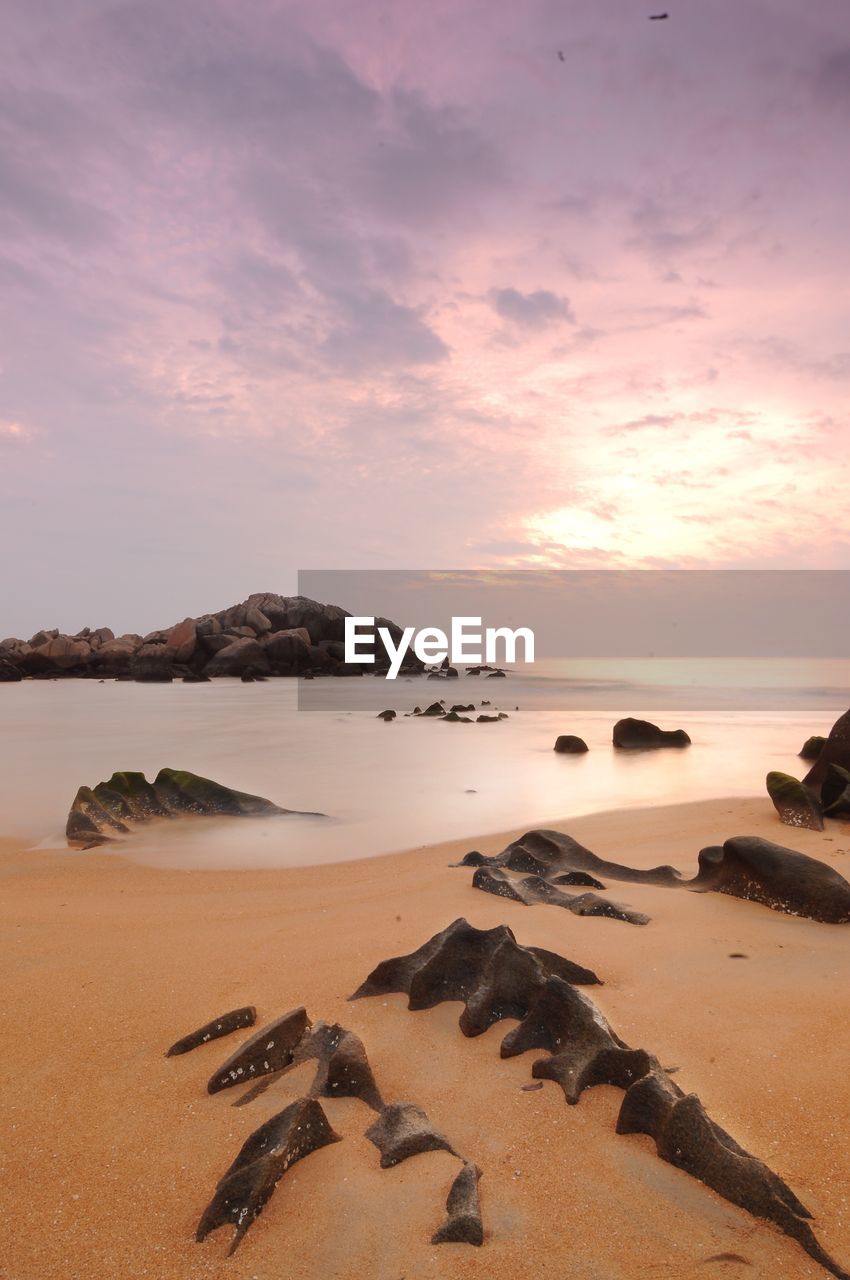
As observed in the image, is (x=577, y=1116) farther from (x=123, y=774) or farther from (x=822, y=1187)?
(x=123, y=774)

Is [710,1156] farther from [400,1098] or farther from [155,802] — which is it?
[155,802]

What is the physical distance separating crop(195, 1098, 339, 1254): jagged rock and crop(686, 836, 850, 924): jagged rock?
8.88 feet

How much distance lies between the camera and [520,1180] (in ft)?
5.64

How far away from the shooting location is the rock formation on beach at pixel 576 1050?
64.3 inches

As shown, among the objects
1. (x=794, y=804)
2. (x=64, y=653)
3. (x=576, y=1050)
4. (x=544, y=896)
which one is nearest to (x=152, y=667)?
(x=64, y=653)

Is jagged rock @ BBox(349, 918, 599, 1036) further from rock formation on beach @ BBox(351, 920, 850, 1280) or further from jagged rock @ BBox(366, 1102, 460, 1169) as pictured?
jagged rock @ BBox(366, 1102, 460, 1169)

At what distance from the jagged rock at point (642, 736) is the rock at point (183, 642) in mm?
33357

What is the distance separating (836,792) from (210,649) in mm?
39827

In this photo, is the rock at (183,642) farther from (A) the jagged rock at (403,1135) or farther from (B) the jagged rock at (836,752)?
(A) the jagged rock at (403,1135)

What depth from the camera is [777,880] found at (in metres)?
3.72

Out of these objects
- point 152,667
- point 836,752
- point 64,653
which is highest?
point 64,653

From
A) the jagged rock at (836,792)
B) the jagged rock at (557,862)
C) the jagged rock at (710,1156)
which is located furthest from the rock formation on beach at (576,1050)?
the jagged rock at (836,792)

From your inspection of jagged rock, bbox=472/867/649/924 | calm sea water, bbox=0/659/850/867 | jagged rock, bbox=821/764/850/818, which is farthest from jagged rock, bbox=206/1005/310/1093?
jagged rock, bbox=821/764/850/818

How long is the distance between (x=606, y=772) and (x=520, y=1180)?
28.3 feet
